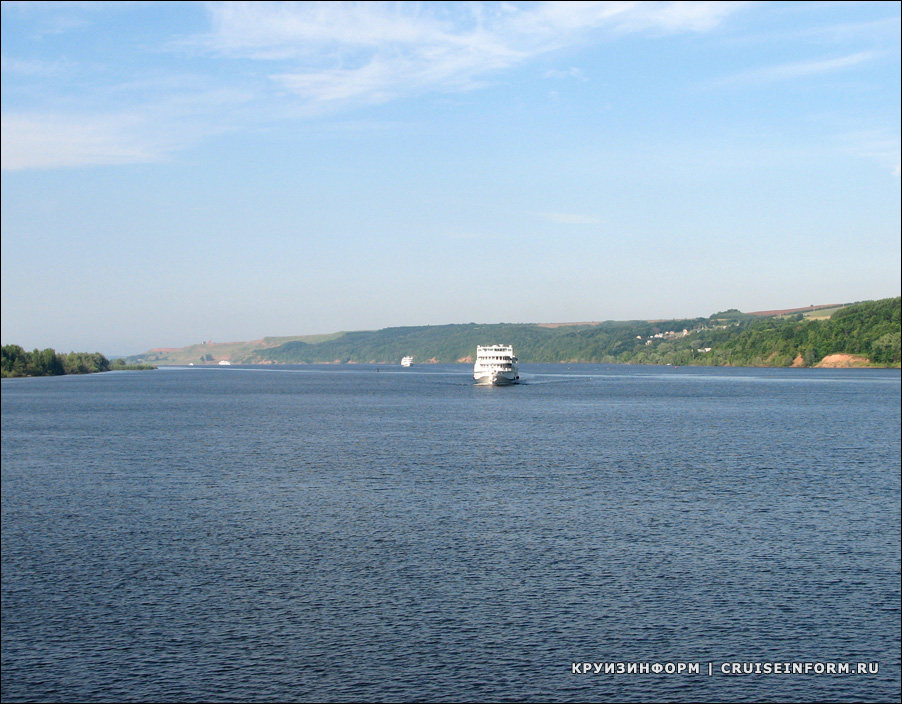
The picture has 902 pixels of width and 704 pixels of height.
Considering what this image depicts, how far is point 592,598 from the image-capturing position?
38531 millimetres

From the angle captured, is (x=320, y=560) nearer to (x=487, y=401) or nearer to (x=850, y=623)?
(x=850, y=623)

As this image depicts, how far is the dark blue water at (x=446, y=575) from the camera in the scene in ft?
101

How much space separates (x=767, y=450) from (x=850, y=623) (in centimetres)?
6314

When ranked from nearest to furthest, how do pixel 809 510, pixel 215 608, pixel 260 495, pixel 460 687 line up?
pixel 460 687 < pixel 215 608 < pixel 809 510 < pixel 260 495

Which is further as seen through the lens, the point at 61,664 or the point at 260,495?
the point at 260,495

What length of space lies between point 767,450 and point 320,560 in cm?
6589

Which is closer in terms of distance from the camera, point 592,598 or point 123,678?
point 123,678

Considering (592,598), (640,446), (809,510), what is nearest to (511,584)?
(592,598)

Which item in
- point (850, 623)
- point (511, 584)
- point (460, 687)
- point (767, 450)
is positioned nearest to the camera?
point (460, 687)

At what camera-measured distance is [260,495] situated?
66062 millimetres

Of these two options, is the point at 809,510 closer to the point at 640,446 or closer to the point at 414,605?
the point at 414,605

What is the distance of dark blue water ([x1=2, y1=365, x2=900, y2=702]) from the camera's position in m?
30.9

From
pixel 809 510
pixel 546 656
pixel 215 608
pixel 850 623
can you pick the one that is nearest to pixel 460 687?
pixel 546 656

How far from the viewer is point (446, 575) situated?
139 ft
